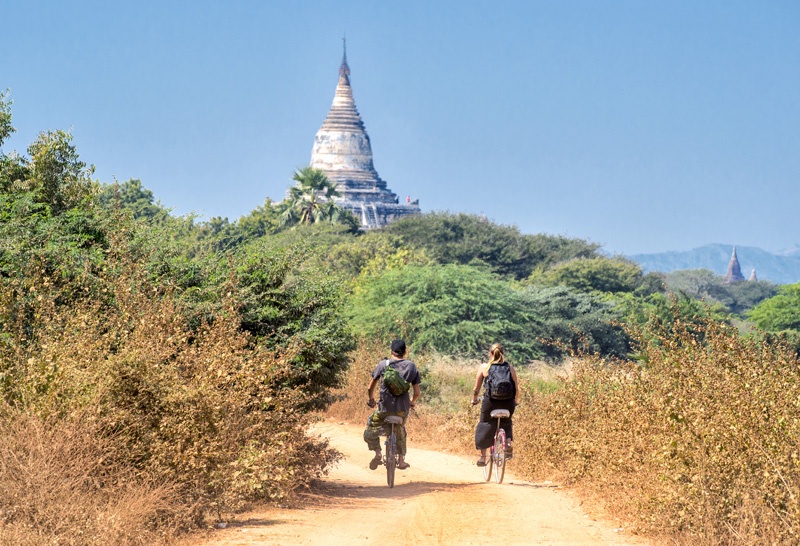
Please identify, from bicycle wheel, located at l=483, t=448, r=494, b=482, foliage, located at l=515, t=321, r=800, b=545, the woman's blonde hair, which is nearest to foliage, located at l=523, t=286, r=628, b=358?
bicycle wheel, located at l=483, t=448, r=494, b=482

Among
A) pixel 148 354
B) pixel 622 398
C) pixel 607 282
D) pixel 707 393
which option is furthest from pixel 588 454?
pixel 607 282

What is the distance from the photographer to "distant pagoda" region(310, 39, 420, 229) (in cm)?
11500

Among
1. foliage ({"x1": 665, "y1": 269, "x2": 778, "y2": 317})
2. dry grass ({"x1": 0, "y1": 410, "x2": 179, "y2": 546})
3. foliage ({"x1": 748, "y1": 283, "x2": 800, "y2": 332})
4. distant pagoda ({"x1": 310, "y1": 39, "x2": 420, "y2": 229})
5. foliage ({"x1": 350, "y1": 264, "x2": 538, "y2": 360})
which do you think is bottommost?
dry grass ({"x1": 0, "y1": 410, "x2": 179, "y2": 546})

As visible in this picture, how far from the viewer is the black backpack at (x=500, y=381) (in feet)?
38.3

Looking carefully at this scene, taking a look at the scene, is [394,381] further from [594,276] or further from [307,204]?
[307,204]

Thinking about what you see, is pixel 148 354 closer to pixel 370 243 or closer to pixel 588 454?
Answer: pixel 588 454

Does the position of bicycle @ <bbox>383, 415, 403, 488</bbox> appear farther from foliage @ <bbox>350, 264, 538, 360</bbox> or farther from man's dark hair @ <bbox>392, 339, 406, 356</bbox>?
foliage @ <bbox>350, 264, 538, 360</bbox>

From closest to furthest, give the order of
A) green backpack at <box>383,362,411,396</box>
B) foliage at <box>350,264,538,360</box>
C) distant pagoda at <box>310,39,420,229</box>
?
green backpack at <box>383,362,411,396</box>
foliage at <box>350,264,538,360</box>
distant pagoda at <box>310,39,420,229</box>

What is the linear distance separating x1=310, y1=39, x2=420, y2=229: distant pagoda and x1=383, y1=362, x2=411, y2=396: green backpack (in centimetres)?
9957

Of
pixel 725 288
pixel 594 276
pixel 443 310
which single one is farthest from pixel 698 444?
pixel 725 288

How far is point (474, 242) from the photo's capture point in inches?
2630

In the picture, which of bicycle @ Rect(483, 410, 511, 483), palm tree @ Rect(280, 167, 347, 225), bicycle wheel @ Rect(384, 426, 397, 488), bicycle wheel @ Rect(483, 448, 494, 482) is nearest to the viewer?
bicycle wheel @ Rect(384, 426, 397, 488)

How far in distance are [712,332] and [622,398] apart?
4.18ft

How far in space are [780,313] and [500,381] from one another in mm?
53364
